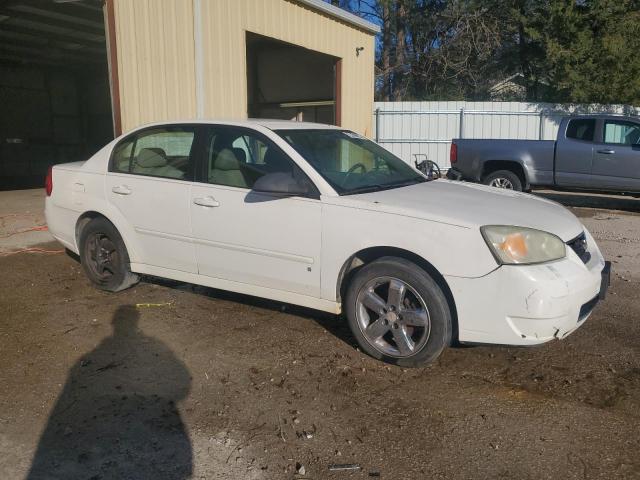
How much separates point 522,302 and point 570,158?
8.74 m

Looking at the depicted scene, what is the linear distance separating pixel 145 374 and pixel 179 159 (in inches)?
74.7

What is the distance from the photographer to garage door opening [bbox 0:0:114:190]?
1640 cm

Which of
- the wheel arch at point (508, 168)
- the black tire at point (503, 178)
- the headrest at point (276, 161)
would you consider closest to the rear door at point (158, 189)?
the headrest at point (276, 161)

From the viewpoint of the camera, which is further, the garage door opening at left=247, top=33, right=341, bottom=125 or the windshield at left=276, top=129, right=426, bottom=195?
the garage door opening at left=247, top=33, right=341, bottom=125

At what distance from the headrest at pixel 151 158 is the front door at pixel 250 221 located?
1.81ft

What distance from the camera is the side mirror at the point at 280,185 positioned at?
4086mm

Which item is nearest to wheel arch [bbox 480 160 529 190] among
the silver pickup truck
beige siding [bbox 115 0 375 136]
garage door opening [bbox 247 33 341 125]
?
the silver pickup truck

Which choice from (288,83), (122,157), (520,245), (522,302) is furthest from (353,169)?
(288,83)

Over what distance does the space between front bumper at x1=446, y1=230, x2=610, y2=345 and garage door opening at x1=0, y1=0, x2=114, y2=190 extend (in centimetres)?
1384

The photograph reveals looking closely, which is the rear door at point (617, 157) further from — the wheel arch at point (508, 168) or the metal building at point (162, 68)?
the metal building at point (162, 68)

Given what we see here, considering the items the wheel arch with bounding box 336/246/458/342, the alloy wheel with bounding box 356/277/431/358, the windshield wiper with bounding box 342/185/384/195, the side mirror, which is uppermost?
the side mirror

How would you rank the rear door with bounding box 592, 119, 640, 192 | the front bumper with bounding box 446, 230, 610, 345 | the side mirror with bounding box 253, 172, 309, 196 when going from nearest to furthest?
the front bumper with bounding box 446, 230, 610, 345, the side mirror with bounding box 253, 172, 309, 196, the rear door with bounding box 592, 119, 640, 192

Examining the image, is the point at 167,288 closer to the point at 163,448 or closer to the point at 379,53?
the point at 163,448

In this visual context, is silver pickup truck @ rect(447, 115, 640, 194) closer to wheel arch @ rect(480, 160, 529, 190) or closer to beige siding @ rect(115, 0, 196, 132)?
wheel arch @ rect(480, 160, 529, 190)
